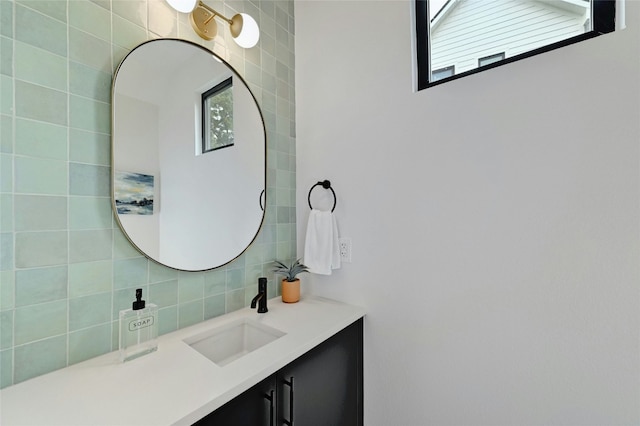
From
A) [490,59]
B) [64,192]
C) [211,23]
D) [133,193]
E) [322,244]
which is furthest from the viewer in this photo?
[322,244]

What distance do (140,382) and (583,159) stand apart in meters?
1.48

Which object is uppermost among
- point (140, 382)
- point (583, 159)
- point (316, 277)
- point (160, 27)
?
point (160, 27)

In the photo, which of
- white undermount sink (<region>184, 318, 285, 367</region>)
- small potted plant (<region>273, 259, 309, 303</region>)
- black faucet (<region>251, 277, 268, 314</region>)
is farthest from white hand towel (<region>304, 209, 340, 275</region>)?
white undermount sink (<region>184, 318, 285, 367</region>)

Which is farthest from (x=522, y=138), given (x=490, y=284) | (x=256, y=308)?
(x=256, y=308)

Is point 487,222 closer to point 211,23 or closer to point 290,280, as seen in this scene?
point 290,280

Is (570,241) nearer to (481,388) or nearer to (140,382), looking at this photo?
(481,388)

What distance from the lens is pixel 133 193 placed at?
97 centimetres

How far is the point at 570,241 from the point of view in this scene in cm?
89

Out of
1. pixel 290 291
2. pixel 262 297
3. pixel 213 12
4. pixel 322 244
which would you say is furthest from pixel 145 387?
pixel 213 12

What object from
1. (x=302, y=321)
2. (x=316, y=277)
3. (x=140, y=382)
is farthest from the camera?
(x=316, y=277)

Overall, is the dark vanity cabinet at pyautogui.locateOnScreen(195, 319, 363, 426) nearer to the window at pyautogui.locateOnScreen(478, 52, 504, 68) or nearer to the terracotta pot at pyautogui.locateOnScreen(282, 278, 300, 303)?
the terracotta pot at pyautogui.locateOnScreen(282, 278, 300, 303)

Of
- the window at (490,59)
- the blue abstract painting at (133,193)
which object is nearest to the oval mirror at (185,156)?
the blue abstract painting at (133,193)

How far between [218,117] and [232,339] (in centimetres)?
98

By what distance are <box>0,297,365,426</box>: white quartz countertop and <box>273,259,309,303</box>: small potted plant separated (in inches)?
15.1
